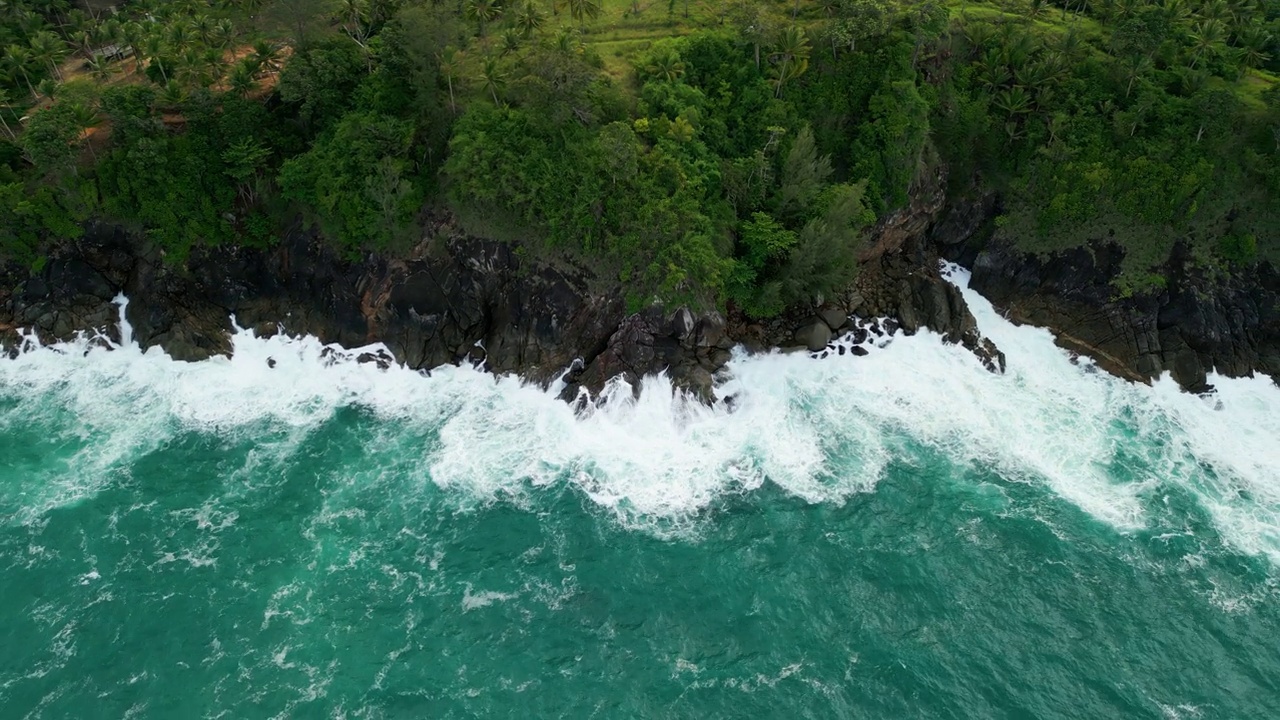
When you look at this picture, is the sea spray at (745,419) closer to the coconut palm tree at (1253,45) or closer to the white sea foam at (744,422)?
the white sea foam at (744,422)

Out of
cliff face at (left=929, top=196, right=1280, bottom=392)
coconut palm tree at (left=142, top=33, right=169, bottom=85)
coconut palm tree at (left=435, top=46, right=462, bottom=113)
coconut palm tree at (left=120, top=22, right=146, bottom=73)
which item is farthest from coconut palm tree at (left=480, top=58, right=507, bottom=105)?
cliff face at (left=929, top=196, right=1280, bottom=392)

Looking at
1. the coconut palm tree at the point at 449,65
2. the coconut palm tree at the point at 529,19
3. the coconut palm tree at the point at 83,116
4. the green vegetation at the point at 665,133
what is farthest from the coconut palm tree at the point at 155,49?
the coconut palm tree at the point at 529,19

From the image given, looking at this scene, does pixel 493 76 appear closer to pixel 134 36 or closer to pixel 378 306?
pixel 378 306

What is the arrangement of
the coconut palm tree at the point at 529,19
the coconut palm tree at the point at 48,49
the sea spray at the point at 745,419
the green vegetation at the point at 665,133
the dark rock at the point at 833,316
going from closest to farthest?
the sea spray at the point at 745,419, the green vegetation at the point at 665,133, the dark rock at the point at 833,316, the coconut palm tree at the point at 48,49, the coconut palm tree at the point at 529,19

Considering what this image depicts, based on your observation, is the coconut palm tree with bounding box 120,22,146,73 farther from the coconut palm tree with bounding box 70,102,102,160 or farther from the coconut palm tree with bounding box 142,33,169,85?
the coconut palm tree with bounding box 70,102,102,160

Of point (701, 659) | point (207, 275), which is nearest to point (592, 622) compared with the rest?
point (701, 659)

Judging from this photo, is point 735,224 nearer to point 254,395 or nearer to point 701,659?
point 701,659
